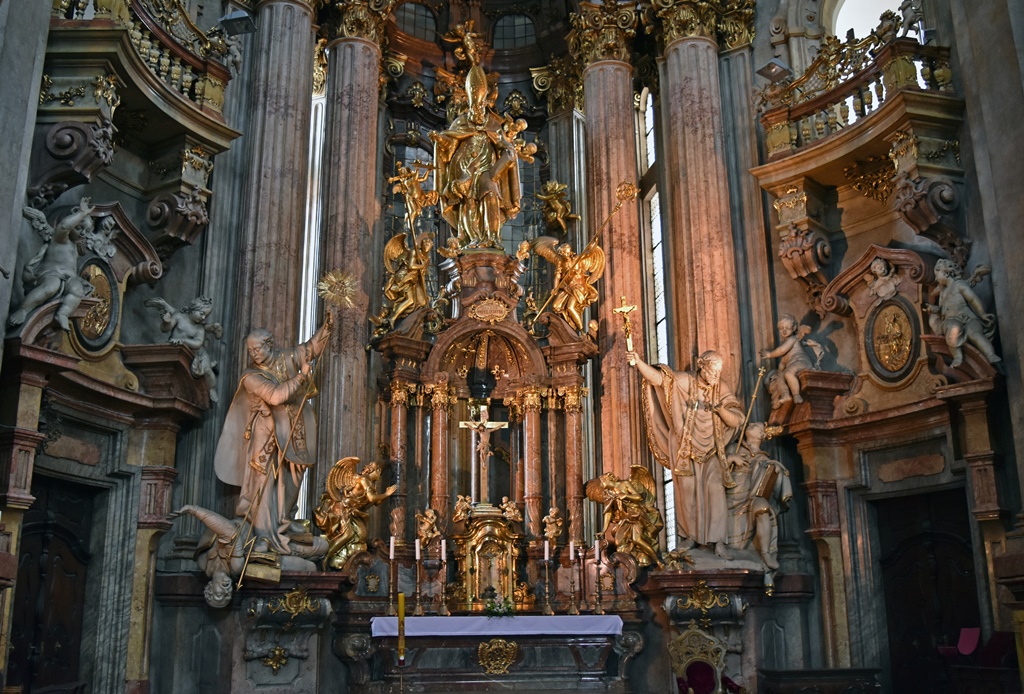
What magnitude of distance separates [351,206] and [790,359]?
5.89 m

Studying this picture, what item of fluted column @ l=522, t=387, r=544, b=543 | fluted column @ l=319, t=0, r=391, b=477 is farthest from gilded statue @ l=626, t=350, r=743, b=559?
fluted column @ l=319, t=0, r=391, b=477

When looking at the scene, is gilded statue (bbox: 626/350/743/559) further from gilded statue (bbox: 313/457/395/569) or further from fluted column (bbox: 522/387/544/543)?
gilded statue (bbox: 313/457/395/569)

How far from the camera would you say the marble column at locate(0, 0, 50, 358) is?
27.5 ft

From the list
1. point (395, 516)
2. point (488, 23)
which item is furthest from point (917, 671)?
point (488, 23)

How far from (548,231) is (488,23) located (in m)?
4.23

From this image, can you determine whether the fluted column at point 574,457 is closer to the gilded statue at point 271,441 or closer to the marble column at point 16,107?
the gilded statue at point 271,441

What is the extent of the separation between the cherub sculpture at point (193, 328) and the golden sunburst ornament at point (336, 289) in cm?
176

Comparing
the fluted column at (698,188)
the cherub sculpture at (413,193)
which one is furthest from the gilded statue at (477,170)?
the fluted column at (698,188)

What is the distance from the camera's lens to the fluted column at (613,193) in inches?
531

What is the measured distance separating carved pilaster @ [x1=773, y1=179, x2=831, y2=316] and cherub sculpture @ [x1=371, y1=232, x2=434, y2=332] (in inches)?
185

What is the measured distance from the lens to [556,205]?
15914 millimetres

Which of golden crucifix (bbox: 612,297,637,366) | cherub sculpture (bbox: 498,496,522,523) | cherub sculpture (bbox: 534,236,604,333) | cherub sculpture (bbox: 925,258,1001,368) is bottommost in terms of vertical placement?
cherub sculpture (bbox: 498,496,522,523)

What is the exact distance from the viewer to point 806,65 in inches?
539

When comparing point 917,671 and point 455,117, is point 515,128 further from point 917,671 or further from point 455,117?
point 917,671
